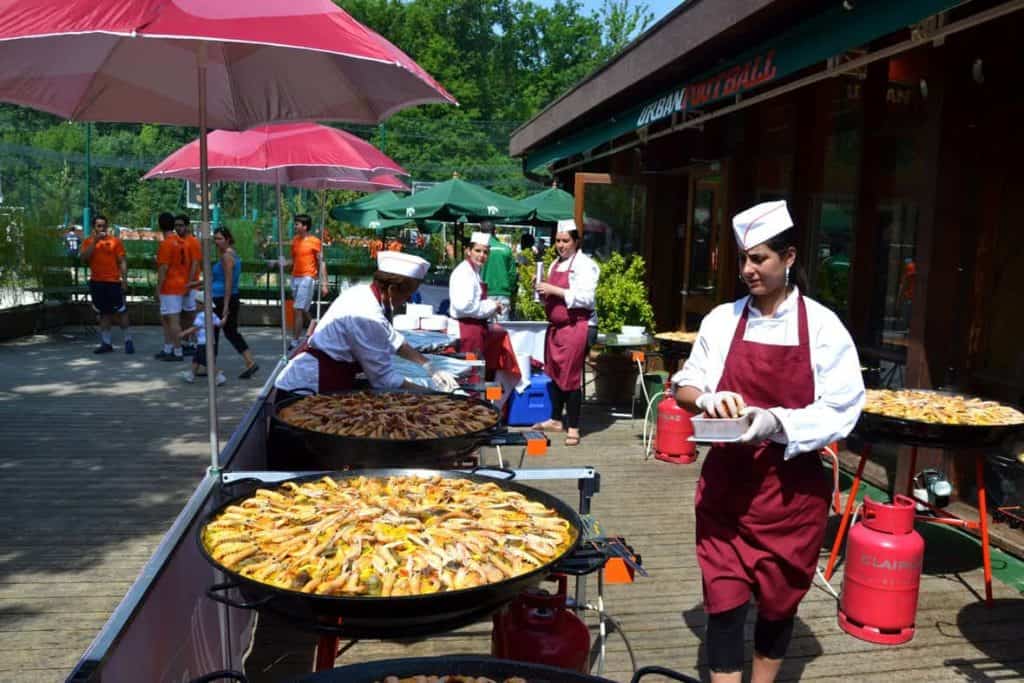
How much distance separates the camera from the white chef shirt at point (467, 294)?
24.7 feet

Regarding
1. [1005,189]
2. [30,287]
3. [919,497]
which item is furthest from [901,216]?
[30,287]

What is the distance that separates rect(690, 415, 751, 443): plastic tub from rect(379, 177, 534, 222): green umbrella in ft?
32.9

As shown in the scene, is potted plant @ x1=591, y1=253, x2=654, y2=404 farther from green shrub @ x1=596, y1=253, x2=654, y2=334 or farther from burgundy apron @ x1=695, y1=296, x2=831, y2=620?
burgundy apron @ x1=695, y1=296, x2=831, y2=620

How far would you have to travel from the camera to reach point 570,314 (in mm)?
7570

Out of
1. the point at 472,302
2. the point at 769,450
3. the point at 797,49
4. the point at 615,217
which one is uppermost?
the point at 797,49

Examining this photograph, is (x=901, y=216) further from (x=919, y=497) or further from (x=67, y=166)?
(x=67, y=166)

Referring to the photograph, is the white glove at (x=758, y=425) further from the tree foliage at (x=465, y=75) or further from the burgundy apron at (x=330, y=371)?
the tree foliage at (x=465, y=75)

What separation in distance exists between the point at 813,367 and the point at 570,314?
188 inches

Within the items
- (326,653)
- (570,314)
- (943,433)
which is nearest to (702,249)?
(570,314)

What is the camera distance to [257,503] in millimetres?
2717

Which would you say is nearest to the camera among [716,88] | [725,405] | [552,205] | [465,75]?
[725,405]

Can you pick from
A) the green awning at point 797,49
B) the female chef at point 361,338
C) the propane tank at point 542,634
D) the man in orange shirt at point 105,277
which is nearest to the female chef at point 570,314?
the green awning at point 797,49

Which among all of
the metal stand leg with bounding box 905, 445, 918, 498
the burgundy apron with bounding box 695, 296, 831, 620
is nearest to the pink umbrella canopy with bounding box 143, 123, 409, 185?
the metal stand leg with bounding box 905, 445, 918, 498

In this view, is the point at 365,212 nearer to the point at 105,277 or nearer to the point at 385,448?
the point at 105,277
